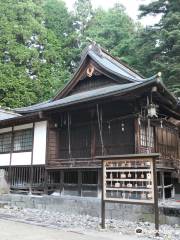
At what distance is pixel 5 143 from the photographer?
19.1 m

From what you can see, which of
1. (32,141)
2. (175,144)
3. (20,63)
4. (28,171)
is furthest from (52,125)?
(20,63)

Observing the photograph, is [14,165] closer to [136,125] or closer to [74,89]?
[74,89]

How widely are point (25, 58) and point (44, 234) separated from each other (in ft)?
93.2

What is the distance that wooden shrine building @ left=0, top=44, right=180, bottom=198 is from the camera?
13531 millimetres

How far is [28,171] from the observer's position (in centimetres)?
1731

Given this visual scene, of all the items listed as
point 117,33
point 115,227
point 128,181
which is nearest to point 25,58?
point 117,33

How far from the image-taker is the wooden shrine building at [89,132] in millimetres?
13531

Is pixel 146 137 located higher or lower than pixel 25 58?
lower

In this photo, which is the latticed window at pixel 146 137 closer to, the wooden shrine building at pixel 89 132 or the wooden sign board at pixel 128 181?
the wooden shrine building at pixel 89 132

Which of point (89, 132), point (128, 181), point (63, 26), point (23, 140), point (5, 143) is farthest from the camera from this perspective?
point (63, 26)

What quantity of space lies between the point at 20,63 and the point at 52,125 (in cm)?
2005

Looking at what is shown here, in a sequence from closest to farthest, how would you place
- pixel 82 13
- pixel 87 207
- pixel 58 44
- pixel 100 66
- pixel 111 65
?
pixel 87 207 < pixel 100 66 < pixel 111 65 < pixel 58 44 < pixel 82 13

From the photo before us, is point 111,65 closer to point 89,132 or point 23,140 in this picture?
point 89,132

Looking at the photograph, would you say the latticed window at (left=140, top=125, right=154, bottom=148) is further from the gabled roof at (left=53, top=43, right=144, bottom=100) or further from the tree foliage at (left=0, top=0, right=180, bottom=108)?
the tree foliage at (left=0, top=0, right=180, bottom=108)
